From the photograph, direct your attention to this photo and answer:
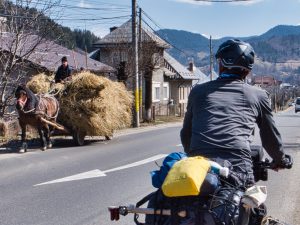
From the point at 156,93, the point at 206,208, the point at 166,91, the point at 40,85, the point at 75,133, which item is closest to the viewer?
the point at 206,208

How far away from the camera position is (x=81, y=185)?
9.77m

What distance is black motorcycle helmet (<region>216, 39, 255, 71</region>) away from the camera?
12.4 feet

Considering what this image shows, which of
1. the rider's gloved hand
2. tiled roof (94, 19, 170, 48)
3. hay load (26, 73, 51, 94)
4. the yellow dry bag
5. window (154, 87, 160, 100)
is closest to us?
the yellow dry bag

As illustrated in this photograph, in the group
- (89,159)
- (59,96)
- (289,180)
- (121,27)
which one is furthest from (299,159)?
(121,27)

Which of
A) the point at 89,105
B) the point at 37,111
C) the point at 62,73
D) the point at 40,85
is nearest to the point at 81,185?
the point at 37,111

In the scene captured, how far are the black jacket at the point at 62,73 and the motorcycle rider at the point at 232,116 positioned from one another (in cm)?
1365

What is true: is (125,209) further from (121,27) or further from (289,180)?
(121,27)

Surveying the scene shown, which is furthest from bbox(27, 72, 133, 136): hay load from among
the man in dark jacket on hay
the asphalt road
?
the asphalt road

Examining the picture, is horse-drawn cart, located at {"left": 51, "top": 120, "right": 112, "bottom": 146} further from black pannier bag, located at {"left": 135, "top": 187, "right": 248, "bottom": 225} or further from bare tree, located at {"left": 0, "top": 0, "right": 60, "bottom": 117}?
black pannier bag, located at {"left": 135, "top": 187, "right": 248, "bottom": 225}

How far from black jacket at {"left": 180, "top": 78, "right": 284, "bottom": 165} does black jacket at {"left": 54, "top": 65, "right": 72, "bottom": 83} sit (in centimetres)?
1365

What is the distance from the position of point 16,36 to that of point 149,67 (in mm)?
17684

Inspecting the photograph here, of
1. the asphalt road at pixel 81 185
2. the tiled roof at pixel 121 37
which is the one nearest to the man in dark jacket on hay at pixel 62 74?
the asphalt road at pixel 81 185

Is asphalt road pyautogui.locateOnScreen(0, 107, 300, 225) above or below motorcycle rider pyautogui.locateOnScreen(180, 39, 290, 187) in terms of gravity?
below

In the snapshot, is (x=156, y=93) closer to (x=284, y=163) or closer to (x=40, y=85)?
(x=40, y=85)
